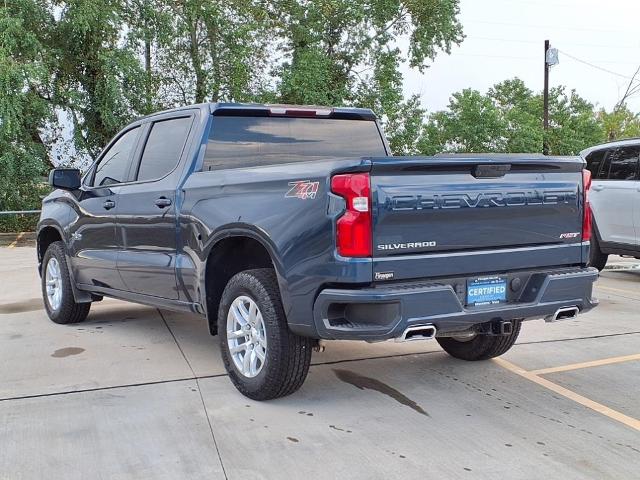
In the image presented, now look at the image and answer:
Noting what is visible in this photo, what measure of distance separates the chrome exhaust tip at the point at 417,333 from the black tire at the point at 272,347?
700mm

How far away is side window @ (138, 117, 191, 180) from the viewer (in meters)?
5.20

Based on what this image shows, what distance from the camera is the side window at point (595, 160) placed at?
31.9ft

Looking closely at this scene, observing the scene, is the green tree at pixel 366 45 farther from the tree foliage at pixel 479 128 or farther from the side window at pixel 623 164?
the side window at pixel 623 164

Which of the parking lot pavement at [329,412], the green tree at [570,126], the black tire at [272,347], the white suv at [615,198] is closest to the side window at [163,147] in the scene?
the black tire at [272,347]

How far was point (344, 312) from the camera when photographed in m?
3.77

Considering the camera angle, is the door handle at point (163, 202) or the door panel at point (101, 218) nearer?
the door handle at point (163, 202)

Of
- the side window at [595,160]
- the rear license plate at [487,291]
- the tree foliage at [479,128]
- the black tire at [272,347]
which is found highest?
the tree foliage at [479,128]

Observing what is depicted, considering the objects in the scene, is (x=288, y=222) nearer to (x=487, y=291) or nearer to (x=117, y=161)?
(x=487, y=291)

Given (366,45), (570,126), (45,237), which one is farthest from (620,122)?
(45,237)

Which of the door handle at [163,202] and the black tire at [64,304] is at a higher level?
the door handle at [163,202]

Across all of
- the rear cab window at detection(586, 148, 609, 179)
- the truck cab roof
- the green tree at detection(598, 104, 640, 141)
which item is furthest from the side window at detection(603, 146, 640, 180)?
the green tree at detection(598, 104, 640, 141)

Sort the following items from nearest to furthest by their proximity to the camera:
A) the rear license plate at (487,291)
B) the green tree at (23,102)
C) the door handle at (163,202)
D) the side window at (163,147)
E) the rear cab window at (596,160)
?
the rear license plate at (487,291), the door handle at (163,202), the side window at (163,147), the rear cab window at (596,160), the green tree at (23,102)

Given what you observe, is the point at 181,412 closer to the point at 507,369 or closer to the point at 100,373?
the point at 100,373

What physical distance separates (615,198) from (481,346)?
17.4 ft
